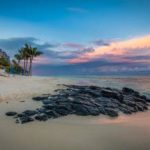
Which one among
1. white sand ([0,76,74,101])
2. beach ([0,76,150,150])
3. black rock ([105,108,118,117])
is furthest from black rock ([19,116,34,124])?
Answer: white sand ([0,76,74,101])

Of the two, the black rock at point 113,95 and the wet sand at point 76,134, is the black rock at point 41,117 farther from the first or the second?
the black rock at point 113,95

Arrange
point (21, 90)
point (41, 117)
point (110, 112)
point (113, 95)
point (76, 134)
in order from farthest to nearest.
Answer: point (21, 90) → point (113, 95) → point (110, 112) → point (41, 117) → point (76, 134)

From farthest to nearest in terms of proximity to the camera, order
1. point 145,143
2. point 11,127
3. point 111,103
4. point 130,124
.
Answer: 1. point 111,103
2. point 130,124
3. point 11,127
4. point 145,143

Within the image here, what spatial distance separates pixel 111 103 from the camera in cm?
2077

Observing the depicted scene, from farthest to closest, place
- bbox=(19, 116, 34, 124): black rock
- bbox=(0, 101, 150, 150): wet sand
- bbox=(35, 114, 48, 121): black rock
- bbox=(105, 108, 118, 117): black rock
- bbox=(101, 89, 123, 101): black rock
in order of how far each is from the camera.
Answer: bbox=(101, 89, 123, 101): black rock → bbox=(105, 108, 118, 117): black rock → bbox=(35, 114, 48, 121): black rock → bbox=(19, 116, 34, 124): black rock → bbox=(0, 101, 150, 150): wet sand

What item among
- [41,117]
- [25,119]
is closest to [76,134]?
[41,117]

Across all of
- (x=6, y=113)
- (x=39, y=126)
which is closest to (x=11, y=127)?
(x=39, y=126)

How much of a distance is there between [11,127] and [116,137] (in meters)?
5.57

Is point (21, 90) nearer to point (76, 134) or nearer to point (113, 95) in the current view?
point (113, 95)

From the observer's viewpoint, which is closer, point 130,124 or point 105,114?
point 130,124

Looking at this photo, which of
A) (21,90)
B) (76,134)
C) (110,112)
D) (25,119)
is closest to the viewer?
(76,134)

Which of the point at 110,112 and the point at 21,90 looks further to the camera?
the point at 21,90

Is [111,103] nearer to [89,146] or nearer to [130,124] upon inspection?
[130,124]

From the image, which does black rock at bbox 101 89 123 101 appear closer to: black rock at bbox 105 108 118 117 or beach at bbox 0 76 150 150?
black rock at bbox 105 108 118 117
